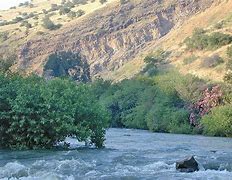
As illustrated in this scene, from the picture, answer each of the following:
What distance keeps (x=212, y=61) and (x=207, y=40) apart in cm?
915

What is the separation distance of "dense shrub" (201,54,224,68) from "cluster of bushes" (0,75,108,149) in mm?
Answer: 41967

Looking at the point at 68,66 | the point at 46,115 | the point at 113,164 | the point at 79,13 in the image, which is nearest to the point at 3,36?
the point at 79,13

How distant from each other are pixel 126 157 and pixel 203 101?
30254mm

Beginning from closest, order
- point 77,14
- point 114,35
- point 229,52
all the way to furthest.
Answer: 1. point 229,52
2. point 114,35
3. point 77,14

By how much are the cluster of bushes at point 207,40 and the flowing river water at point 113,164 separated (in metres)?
46.7

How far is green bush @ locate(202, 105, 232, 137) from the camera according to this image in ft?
167

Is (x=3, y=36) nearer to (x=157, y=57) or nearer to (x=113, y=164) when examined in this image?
(x=157, y=57)

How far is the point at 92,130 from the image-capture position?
112 ft

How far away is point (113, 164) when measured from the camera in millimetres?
27406

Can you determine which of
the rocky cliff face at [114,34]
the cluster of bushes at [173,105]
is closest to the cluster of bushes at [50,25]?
the rocky cliff face at [114,34]

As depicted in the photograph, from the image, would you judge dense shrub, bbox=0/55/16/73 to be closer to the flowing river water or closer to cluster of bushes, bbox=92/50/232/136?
the flowing river water

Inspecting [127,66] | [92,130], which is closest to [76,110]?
[92,130]

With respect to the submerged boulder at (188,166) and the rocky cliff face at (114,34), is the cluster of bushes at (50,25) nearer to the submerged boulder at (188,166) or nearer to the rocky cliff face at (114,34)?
the rocky cliff face at (114,34)

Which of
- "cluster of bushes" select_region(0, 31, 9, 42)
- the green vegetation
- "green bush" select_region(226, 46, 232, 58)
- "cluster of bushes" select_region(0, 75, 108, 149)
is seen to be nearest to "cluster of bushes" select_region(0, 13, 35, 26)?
"cluster of bushes" select_region(0, 31, 9, 42)
